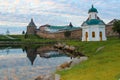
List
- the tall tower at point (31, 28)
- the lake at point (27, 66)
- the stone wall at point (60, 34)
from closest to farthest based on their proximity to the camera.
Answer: the lake at point (27, 66) → the stone wall at point (60, 34) → the tall tower at point (31, 28)

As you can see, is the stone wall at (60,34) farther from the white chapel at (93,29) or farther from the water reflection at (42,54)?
the water reflection at (42,54)

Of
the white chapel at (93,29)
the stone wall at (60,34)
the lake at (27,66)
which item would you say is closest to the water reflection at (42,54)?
the lake at (27,66)

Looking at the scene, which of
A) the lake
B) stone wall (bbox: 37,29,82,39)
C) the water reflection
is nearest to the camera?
the lake

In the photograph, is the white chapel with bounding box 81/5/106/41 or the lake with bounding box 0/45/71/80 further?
the white chapel with bounding box 81/5/106/41

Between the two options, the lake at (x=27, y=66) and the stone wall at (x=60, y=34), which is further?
the stone wall at (x=60, y=34)

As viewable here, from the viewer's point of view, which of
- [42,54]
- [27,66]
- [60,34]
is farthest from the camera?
[60,34]

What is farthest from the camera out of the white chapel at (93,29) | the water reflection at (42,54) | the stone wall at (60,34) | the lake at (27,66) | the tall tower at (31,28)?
the tall tower at (31,28)

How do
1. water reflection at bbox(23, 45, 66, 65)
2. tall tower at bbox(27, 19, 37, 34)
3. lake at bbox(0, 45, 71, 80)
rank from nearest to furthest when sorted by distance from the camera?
lake at bbox(0, 45, 71, 80) < water reflection at bbox(23, 45, 66, 65) < tall tower at bbox(27, 19, 37, 34)

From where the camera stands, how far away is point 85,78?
17.0 m

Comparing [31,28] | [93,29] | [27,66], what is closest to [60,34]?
[31,28]

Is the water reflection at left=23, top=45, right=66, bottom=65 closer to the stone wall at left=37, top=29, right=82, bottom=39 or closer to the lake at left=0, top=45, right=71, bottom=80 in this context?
the lake at left=0, top=45, right=71, bottom=80

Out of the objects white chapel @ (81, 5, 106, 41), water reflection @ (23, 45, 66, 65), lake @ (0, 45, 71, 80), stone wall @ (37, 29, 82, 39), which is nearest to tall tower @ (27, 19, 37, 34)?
stone wall @ (37, 29, 82, 39)

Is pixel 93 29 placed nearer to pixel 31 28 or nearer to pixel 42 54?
pixel 42 54

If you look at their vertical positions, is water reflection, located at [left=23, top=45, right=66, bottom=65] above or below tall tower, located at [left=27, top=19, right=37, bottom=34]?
below
